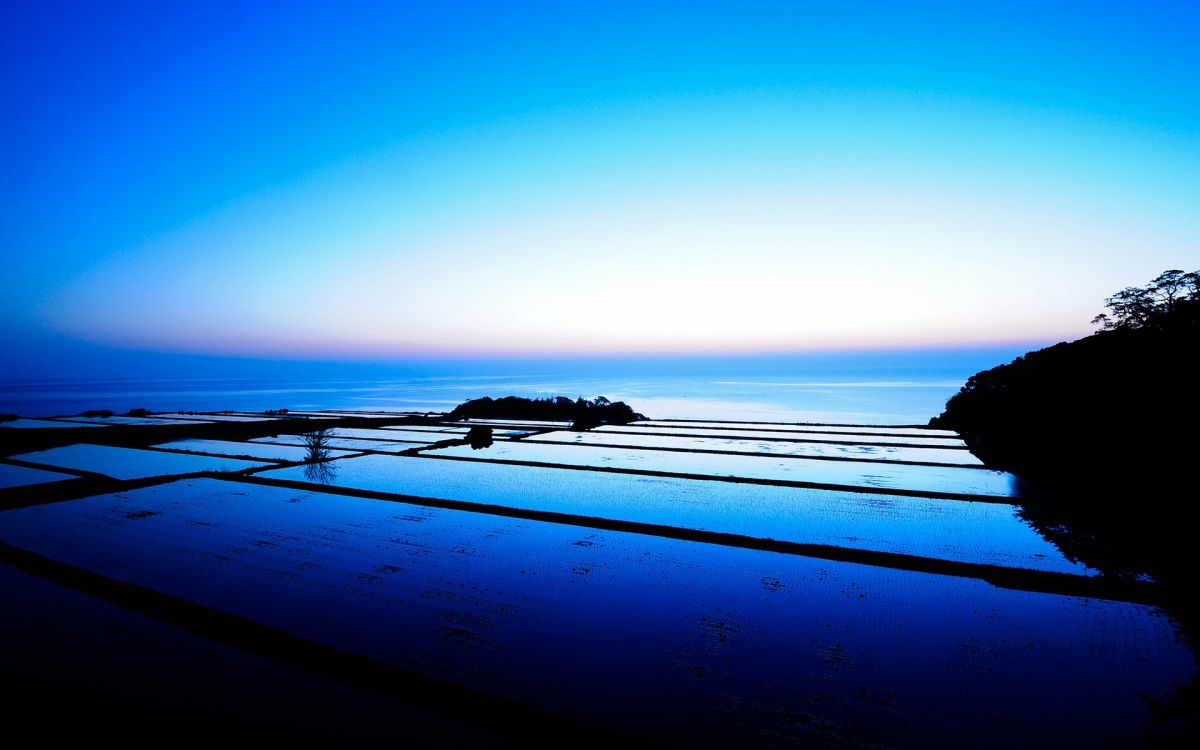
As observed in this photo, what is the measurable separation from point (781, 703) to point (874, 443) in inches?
246

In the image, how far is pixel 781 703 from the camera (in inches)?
53.9

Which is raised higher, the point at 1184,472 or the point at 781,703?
the point at 1184,472

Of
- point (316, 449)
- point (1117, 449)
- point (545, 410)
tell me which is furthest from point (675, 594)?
point (545, 410)

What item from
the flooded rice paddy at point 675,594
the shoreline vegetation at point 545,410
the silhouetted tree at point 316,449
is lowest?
the flooded rice paddy at point 675,594

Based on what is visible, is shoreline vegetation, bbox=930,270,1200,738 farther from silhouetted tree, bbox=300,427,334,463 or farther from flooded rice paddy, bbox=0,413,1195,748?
silhouetted tree, bbox=300,427,334,463

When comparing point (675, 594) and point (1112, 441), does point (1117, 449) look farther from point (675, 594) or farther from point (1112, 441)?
point (675, 594)

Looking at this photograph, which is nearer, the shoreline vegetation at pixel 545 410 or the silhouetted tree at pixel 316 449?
the silhouetted tree at pixel 316 449

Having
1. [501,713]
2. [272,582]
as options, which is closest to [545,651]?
[501,713]

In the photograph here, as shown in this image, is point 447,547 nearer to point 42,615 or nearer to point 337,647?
point 337,647

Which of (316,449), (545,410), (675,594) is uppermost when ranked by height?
(545,410)

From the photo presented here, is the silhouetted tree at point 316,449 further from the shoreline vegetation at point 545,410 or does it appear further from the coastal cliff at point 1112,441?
the coastal cliff at point 1112,441

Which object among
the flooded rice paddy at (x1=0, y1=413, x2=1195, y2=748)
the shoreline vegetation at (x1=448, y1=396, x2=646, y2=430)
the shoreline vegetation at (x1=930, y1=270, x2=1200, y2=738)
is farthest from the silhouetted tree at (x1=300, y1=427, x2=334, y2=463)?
the shoreline vegetation at (x1=930, y1=270, x2=1200, y2=738)

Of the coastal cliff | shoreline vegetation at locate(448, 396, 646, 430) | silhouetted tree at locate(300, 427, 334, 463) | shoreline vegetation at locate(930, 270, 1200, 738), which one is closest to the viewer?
shoreline vegetation at locate(930, 270, 1200, 738)

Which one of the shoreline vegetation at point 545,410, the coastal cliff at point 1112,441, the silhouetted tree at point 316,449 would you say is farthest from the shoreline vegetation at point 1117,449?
the shoreline vegetation at point 545,410
